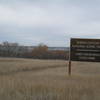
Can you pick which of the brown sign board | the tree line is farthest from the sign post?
the tree line

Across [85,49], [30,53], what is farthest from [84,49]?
[30,53]

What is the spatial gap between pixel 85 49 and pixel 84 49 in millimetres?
70

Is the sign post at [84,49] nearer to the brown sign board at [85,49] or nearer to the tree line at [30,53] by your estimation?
the brown sign board at [85,49]

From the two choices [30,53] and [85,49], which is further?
[30,53]

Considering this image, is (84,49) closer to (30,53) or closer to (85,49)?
(85,49)

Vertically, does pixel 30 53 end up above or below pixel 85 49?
above

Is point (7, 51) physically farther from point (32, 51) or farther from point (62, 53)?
point (62, 53)

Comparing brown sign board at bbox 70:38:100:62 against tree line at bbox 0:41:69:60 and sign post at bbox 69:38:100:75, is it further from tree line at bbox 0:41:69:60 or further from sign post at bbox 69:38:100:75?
tree line at bbox 0:41:69:60

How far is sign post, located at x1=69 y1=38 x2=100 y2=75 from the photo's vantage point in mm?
20953

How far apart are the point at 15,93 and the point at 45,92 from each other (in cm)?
102

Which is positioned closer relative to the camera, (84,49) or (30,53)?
(84,49)

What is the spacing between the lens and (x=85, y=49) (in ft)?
69.3

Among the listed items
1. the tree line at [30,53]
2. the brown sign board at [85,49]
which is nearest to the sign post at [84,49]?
the brown sign board at [85,49]

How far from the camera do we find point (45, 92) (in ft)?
33.7
